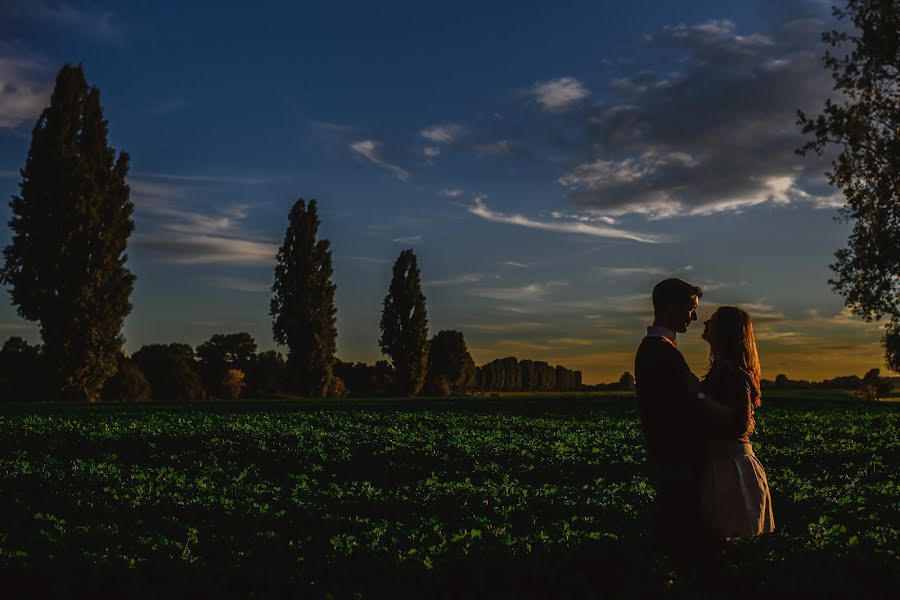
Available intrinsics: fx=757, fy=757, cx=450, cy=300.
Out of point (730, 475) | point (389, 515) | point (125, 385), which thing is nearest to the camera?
point (730, 475)

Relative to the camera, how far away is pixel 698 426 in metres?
5.68

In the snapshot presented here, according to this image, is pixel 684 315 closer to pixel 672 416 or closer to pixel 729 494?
pixel 672 416

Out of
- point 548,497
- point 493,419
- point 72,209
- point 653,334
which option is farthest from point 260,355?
point 653,334

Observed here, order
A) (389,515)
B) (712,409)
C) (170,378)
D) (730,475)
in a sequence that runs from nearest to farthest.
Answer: (712,409)
(730,475)
(389,515)
(170,378)

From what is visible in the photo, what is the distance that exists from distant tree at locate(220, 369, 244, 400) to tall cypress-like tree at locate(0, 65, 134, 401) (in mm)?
30344

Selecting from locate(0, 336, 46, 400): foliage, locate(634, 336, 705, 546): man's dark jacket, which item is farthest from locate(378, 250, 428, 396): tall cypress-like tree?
locate(634, 336, 705, 546): man's dark jacket

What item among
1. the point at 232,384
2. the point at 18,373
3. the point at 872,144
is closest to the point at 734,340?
the point at 872,144

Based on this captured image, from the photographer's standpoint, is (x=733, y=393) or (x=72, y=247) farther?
(x=72, y=247)

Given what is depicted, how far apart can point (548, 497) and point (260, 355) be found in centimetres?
8131

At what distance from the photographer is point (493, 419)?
2845 cm

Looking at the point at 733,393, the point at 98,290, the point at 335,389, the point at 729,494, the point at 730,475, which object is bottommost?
the point at 335,389

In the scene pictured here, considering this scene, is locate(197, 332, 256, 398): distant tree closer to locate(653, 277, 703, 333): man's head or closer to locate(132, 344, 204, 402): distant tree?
locate(132, 344, 204, 402): distant tree

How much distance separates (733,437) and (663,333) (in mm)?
945

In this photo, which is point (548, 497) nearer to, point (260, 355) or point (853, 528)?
point (853, 528)
